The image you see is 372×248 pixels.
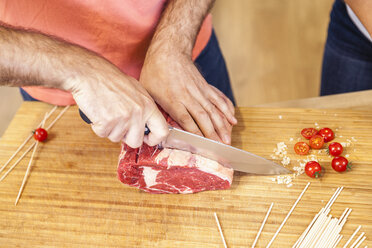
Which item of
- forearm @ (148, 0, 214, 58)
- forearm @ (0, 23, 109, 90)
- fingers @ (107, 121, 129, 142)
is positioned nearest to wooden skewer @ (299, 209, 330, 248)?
fingers @ (107, 121, 129, 142)

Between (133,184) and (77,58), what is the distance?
670mm

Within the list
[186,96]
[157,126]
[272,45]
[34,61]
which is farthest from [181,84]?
[272,45]

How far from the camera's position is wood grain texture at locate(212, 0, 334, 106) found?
3965 mm

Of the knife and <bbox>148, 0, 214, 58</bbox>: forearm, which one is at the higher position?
<bbox>148, 0, 214, 58</bbox>: forearm

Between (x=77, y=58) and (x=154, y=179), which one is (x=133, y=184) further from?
(x=77, y=58)

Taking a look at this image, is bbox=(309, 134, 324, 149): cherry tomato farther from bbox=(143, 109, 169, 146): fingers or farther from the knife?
bbox=(143, 109, 169, 146): fingers

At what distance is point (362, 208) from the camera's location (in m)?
1.63

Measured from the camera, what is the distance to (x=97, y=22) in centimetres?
175

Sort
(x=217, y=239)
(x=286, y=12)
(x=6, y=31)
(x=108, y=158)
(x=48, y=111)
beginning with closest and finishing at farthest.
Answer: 1. (x=6, y=31)
2. (x=217, y=239)
3. (x=108, y=158)
4. (x=48, y=111)
5. (x=286, y=12)

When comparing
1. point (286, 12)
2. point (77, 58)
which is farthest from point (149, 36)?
point (286, 12)

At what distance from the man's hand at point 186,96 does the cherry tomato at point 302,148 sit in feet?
1.16

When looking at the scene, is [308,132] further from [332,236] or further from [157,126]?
[157,126]

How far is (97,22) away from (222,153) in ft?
2.85

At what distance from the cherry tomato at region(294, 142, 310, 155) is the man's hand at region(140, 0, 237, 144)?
13.4 inches
